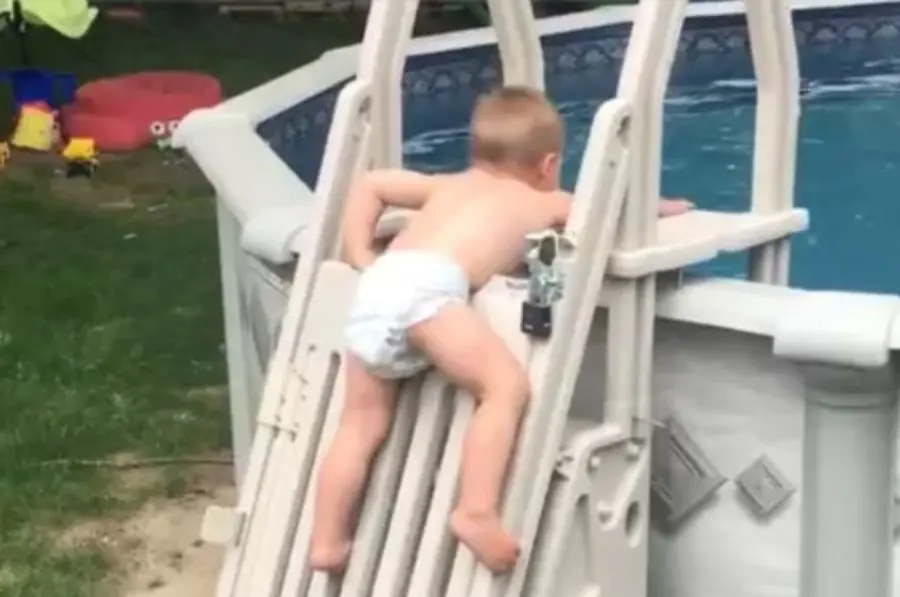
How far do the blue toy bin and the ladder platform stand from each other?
504cm

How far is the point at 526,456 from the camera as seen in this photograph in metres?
2.25

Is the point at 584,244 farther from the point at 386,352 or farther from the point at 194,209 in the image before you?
the point at 194,209

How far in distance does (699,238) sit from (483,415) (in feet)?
1.42

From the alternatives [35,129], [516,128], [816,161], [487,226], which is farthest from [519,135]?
[35,129]

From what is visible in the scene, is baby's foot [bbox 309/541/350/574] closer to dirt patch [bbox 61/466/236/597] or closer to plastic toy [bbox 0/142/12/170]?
dirt patch [bbox 61/466/236/597]

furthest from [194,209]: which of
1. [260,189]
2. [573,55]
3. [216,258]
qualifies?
[260,189]

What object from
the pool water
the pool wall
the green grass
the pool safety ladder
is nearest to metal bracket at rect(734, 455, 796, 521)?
the pool wall

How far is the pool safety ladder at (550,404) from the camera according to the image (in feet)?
7.51

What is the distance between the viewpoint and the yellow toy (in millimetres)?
6977

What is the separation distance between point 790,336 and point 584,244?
0.29m

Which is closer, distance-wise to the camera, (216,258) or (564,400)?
(564,400)

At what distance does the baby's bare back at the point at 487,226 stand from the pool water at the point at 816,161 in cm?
201

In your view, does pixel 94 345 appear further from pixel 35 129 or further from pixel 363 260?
pixel 35 129

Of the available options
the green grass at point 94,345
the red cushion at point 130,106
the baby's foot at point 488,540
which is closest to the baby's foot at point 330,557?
the baby's foot at point 488,540
